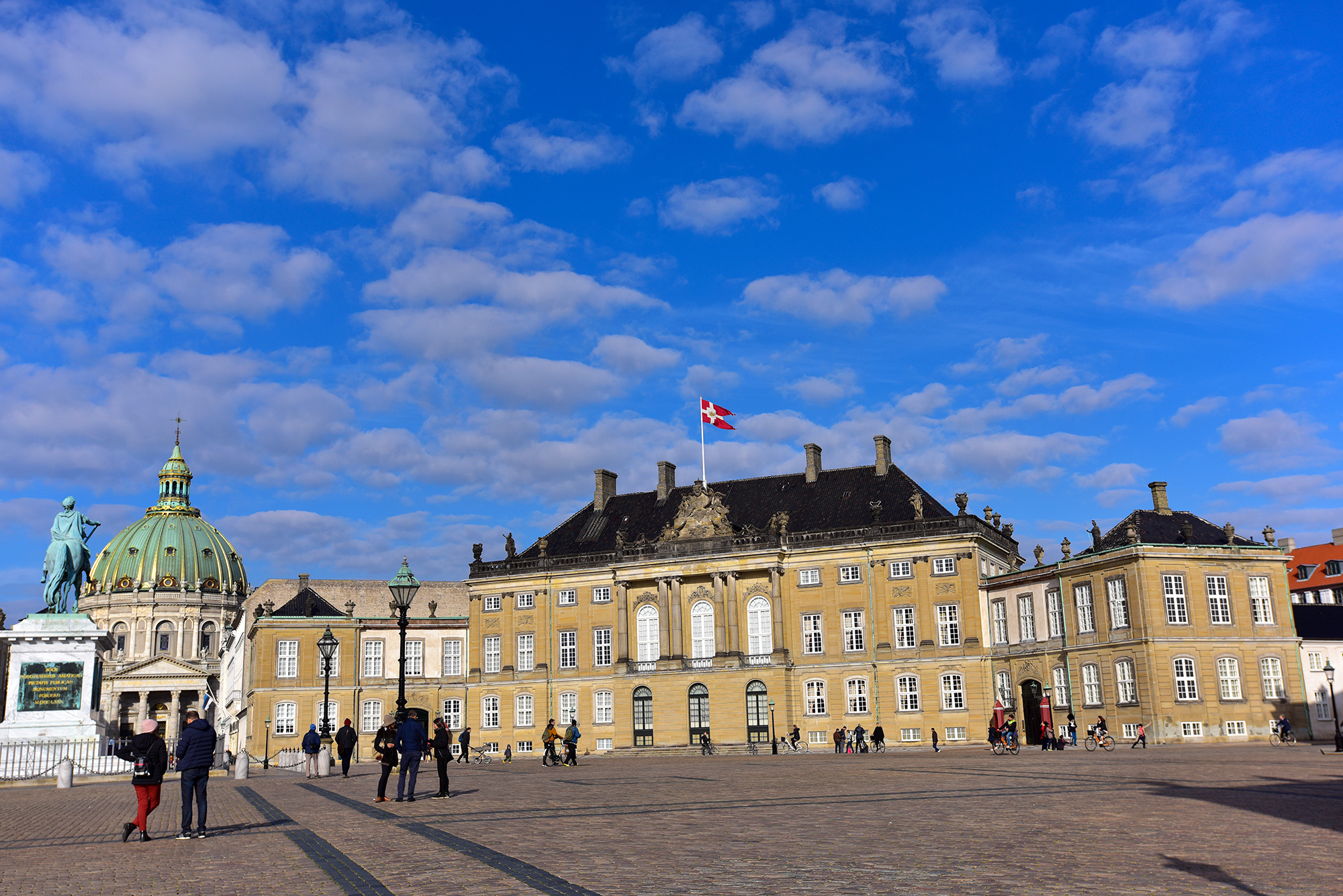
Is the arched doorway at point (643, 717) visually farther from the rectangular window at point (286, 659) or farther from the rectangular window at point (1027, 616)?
the rectangular window at point (286, 659)

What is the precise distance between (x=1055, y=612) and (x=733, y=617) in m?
18.4

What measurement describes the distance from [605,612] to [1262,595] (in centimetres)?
3665

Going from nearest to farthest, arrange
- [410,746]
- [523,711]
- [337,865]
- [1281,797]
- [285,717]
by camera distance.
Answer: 1. [337,865]
2. [1281,797]
3. [410,746]
4. [523,711]
5. [285,717]

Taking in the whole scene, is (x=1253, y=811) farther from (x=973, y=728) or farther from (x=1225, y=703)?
(x=973, y=728)

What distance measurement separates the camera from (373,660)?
73.6m

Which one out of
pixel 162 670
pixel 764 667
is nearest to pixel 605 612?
pixel 764 667

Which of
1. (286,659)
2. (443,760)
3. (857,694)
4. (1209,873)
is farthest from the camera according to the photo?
(286,659)

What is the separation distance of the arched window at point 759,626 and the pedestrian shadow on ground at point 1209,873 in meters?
53.4

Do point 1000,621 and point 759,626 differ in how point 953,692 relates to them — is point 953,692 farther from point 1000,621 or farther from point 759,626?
point 759,626

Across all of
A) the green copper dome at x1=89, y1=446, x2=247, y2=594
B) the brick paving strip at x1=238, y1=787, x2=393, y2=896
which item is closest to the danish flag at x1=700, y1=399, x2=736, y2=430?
the brick paving strip at x1=238, y1=787, x2=393, y2=896

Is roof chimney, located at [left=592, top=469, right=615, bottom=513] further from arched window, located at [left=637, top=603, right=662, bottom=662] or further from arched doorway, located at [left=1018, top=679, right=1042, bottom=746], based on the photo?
arched doorway, located at [left=1018, top=679, right=1042, bottom=746]

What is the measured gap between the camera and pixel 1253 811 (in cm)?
1612

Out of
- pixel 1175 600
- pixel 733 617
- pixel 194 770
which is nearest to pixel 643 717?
pixel 733 617

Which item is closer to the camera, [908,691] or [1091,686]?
[1091,686]
